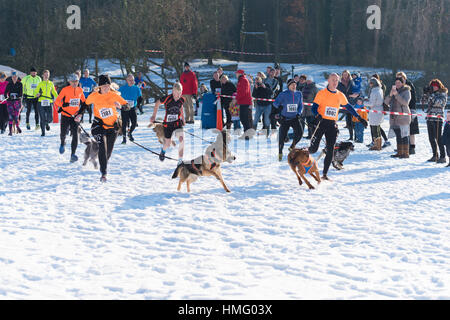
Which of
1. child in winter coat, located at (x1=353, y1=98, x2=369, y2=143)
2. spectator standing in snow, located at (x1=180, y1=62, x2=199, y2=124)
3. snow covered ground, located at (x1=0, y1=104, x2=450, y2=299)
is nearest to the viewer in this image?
snow covered ground, located at (x1=0, y1=104, x2=450, y2=299)

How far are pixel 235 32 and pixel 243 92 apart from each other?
98.3 feet

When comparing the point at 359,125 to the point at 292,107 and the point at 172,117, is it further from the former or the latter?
the point at 172,117

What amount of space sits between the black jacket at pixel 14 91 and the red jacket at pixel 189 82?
4.80m

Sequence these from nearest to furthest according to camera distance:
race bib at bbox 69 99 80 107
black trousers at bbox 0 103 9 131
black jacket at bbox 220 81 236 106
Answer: race bib at bbox 69 99 80 107 → black trousers at bbox 0 103 9 131 → black jacket at bbox 220 81 236 106

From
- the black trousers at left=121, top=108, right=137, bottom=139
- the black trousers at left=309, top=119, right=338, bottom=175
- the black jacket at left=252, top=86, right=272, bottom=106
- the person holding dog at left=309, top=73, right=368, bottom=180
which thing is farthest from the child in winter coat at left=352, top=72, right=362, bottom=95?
the black trousers at left=121, top=108, right=137, bottom=139

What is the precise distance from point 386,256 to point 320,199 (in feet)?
8.70

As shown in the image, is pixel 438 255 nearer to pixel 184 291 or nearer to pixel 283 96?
pixel 184 291

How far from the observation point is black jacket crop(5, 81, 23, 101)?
576 inches

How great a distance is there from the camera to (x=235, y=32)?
1692 inches

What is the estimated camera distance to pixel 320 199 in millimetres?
7984

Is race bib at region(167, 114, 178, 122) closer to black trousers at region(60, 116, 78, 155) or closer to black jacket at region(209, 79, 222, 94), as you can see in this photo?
black trousers at region(60, 116, 78, 155)

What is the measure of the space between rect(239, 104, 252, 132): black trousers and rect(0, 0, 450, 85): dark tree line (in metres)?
13.7

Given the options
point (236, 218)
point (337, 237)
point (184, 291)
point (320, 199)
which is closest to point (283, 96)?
point (320, 199)

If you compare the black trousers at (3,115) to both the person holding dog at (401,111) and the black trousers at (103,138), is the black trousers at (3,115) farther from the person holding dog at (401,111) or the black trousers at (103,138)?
the person holding dog at (401,111)
